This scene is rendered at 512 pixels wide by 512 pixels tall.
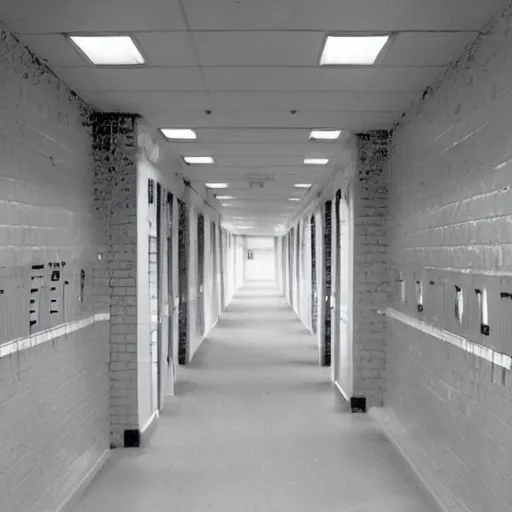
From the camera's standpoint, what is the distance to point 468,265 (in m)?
3.50

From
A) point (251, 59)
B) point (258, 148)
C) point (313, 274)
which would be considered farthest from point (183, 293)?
point (251, 59)

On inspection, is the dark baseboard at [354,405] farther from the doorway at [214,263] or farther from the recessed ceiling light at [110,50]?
the doorway at [214,263]

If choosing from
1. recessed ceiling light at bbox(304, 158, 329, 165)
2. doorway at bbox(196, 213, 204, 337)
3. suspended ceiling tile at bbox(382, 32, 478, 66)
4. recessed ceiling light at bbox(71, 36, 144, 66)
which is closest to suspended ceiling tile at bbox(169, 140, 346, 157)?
Answer: recessed ceiling light at bbox(304, 158, 329, 165)

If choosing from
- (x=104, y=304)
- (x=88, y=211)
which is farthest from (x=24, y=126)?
(x=104, y=304)

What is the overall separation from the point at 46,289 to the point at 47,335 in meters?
0.27

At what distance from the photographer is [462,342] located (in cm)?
357

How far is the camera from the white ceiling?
9.53ft

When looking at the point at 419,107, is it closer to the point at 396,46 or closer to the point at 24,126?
the point at 396,46

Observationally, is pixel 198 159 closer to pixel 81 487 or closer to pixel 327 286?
pixel 327 286

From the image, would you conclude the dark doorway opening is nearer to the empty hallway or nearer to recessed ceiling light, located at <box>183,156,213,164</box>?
the empty hallway

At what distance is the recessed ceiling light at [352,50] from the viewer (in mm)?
3335

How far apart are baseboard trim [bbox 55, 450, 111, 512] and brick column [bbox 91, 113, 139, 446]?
0.35m

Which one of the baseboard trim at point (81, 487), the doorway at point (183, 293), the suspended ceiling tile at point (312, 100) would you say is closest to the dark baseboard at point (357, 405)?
the baseboard trim at point (81, 487)

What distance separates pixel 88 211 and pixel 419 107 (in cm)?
254
